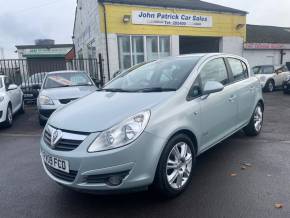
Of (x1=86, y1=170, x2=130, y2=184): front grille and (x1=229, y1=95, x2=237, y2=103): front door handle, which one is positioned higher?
(x1=229, y1=95, x2=237, y2=103): front door handle

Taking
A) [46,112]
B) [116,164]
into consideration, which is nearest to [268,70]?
[46,112]

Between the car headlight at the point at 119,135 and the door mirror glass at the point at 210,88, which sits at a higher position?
the door mirror glass at the point at 210,88

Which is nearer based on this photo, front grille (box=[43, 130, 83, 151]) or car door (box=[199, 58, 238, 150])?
front grille (box=[43, 130, 83, 151])

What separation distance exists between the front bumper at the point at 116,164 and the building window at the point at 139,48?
12.0m

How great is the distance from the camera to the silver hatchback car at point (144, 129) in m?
2.86

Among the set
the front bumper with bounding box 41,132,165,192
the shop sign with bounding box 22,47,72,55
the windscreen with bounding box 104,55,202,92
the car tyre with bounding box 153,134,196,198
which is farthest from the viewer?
the shop sign with bounding box 22,47,72,55

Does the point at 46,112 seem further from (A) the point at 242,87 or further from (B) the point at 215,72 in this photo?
(A) the point at 242,87

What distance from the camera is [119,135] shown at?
9.44ft

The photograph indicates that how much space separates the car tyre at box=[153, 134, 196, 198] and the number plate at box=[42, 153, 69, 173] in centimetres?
95

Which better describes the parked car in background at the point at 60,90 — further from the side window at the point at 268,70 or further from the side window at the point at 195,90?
the side window at the point at 268,70

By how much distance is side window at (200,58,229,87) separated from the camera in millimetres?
4039

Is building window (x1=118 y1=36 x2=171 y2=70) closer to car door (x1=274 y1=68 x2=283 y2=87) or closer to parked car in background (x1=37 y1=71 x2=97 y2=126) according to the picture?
car door (x1=274 y1=68 x2=283 y2=87)

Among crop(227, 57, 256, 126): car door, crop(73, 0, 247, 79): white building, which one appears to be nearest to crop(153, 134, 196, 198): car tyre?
crop(227, 57, 256, 126): car door

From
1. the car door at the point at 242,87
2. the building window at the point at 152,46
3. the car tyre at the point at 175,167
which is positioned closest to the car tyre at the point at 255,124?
the car door at the point at 242,87
